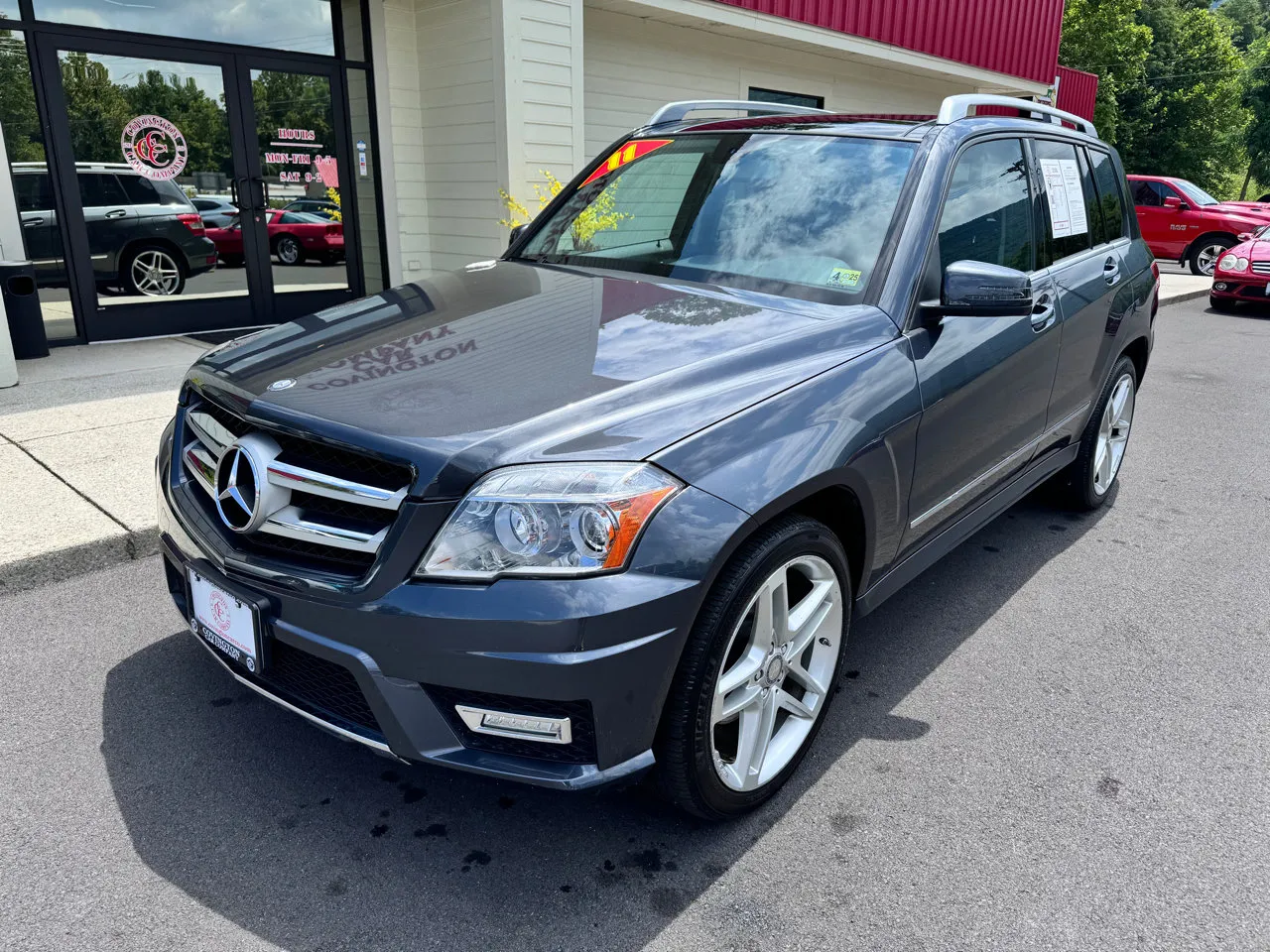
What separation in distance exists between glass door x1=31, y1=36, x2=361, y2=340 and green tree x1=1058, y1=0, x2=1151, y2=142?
98.5 feet

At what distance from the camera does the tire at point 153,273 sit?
26.8 ft

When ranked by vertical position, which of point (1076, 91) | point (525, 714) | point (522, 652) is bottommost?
point (525, 714)

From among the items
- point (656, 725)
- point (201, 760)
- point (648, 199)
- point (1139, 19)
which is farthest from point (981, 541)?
point (1139, 19)

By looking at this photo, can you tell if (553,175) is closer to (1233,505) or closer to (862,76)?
(1233,505)

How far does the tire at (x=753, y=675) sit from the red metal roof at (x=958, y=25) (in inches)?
376

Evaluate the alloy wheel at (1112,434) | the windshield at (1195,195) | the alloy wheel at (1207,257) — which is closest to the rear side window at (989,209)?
the alloy wheel at (1112,434)

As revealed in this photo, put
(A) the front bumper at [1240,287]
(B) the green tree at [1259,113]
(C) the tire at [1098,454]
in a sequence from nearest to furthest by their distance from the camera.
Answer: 1. (C) the tire at [1098,454]
2. (A) the front bumper at [1240,287]
3. (B) the green tree at [1259,113]

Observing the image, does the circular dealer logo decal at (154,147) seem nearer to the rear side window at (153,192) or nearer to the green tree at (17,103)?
the rear side window at (153,192)

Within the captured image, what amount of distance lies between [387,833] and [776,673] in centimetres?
107

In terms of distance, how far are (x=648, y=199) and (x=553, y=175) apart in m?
6.10

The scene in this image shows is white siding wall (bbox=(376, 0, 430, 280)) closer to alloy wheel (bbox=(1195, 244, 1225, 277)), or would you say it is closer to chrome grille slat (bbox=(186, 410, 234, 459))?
chrome grille slat (bbox=(186, 410, 234, 459))

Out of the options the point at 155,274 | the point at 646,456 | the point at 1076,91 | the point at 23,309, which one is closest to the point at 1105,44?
the point at 1076,91

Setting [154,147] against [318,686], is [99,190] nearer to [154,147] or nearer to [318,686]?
[154,147]

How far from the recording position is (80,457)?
494cm
